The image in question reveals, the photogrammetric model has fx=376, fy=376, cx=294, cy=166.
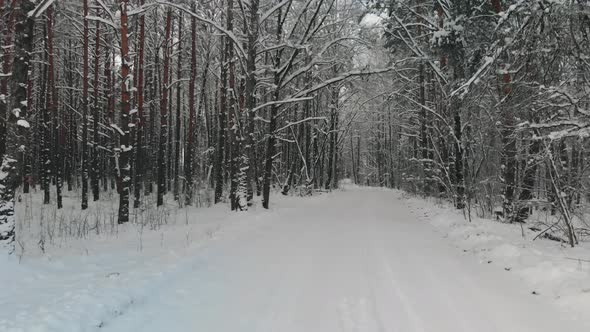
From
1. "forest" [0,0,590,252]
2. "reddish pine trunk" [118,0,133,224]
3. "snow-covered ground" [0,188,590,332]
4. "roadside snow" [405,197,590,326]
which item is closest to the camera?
"snow-covered ground" [0,188,590,332]

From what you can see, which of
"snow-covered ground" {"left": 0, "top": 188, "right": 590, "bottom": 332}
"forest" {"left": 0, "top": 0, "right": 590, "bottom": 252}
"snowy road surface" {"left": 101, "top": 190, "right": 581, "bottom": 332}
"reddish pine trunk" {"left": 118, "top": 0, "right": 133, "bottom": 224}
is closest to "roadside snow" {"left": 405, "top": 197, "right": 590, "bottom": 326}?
"snow-covered ground" {"left": 0, "top": 188, "right": 590, "bottom": 332}

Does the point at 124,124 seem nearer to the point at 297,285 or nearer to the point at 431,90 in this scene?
the point at 297,285

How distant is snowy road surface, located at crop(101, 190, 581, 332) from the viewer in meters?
3.98

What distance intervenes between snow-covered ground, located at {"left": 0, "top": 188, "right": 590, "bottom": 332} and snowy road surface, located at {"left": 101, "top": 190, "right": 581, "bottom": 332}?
0.02 m

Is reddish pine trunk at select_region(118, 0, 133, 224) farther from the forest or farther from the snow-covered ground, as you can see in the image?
the snow-covered ground

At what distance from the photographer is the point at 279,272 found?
589 centimetres

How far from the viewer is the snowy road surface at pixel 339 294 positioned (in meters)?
3.98

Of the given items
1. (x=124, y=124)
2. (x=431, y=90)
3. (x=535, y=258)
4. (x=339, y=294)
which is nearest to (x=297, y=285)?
(x=339, y=294)

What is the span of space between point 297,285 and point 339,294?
66cm

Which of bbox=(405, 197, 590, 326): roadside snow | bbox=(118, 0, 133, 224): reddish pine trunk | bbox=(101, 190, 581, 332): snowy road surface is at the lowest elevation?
bbox=(101, 190, 581, 332): snowy road surface

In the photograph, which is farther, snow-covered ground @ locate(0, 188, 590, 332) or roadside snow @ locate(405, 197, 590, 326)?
roadside snow @ locate(405, 197, 590, 326)

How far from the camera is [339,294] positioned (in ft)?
16.0

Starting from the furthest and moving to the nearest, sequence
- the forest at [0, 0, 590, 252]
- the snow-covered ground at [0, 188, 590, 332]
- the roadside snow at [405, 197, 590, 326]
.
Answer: the forest at [0, 0, 590, 252] < the roadside snow at [405, 197, 590, 326] < the snow-covered ground at [0, 188, 590, 332]

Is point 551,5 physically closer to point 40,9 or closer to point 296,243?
point 296,243
